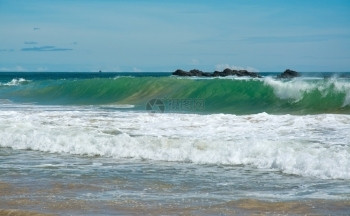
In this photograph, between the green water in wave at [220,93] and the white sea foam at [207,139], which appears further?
the green water in wave at [220,93]

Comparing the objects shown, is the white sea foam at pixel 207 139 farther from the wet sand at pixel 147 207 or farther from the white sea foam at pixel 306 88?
the white sea foam at pixel 306 88

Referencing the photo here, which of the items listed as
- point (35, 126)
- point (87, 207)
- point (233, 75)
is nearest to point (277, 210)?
point (87, 207)

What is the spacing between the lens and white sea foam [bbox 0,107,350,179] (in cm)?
996

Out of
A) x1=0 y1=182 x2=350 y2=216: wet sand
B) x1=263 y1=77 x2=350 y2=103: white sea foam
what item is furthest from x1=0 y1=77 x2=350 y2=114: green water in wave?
x1=0 y1=182 x2=350 y2=216: wet sand

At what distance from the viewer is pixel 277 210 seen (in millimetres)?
6633

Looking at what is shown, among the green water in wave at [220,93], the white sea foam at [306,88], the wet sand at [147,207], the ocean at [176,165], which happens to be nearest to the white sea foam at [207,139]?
the ocean at [176,165]

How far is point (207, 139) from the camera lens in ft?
39.5

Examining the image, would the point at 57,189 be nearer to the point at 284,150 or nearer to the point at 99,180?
the point at 99,180

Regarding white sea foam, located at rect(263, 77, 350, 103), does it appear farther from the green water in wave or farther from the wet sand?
the wet sand

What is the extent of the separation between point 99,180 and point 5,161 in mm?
2957

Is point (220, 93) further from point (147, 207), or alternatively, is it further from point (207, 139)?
point (147, 207)

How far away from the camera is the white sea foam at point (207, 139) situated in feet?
32.7

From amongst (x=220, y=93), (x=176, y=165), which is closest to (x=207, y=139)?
(x=176, y=165)

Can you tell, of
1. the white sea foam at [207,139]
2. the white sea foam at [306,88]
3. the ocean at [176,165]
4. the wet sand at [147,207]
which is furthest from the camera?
the white sea foam at [306,88]
